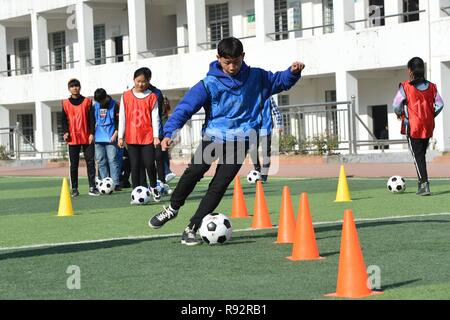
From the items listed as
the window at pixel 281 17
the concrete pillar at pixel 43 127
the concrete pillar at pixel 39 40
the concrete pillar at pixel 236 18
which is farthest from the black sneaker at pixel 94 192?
the concrete pillar at pixel 39 40

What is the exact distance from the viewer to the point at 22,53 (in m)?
55.5

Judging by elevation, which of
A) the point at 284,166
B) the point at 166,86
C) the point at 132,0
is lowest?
the point at 284,166

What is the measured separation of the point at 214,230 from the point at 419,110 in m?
6.57

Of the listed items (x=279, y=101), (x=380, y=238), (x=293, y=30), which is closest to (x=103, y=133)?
(x=380, y=238)

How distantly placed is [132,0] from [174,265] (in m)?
35.4

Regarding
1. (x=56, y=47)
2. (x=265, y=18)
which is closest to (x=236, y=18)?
(x=265, y=18)

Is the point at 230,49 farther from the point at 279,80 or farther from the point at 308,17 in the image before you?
the point at 308,17

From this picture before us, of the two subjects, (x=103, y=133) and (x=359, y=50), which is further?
(x=359, y=50)

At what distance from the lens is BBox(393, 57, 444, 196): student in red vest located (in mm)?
15562

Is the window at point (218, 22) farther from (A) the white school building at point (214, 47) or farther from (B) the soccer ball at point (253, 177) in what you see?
(B) the soccer ball at point (253, 177)

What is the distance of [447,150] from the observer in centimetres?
3077

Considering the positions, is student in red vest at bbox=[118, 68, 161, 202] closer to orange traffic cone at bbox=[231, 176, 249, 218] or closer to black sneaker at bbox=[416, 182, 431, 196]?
orange traffic cone at bbox=[231, 176, 249, 218]
